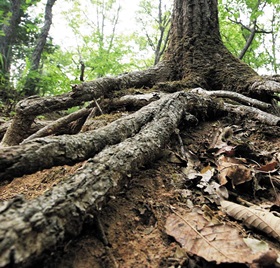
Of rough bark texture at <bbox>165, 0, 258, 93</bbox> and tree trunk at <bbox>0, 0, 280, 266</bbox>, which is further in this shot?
rough bark texture at <bbox>165, 0, 258, 93</bbox>

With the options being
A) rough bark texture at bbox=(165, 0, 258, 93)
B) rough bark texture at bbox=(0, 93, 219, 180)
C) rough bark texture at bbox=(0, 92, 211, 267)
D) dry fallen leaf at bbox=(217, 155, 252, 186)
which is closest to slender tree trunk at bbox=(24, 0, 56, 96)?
rough bark texture at bbox=(165, 0, 258, 93)

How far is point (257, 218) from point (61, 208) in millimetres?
995

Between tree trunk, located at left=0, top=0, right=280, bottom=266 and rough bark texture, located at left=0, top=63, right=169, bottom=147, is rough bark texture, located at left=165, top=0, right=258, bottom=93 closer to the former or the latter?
tree trunk, located at left=0, top=0, right=280, bottom=266

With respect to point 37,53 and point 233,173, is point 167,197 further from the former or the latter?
point 37,53

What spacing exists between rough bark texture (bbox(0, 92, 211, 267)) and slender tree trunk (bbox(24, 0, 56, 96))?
22.2 feet

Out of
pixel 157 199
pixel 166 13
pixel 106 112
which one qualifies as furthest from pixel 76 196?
pixel 166 13

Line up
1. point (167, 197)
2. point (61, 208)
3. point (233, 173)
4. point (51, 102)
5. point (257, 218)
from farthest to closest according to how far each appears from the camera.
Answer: point (51, 102) → point (233, 173) → point (167, 197) → point (257, 218) → point (61, 208)

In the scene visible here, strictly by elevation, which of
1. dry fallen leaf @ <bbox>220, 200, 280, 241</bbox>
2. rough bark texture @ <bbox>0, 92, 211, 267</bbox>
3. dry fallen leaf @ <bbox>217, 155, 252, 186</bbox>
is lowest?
dry fallen leaf @ <bbox>220, 200, 280, 241</bbox>

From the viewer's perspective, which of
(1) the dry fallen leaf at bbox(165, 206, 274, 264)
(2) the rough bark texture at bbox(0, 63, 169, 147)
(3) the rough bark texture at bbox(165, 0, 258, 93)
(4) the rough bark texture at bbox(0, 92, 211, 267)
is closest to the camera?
(4) the rough bark texture at bbox(0, 92, 211, 267)

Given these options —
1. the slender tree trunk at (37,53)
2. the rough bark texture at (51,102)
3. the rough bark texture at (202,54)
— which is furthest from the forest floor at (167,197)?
the slender tree trunk at (37,53)

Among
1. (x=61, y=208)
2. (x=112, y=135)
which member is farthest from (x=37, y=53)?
(x=61, y=208)

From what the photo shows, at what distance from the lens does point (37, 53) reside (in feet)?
31.4

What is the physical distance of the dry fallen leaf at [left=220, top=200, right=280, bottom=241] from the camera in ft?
3.85

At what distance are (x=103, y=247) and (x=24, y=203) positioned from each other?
1.41ft
